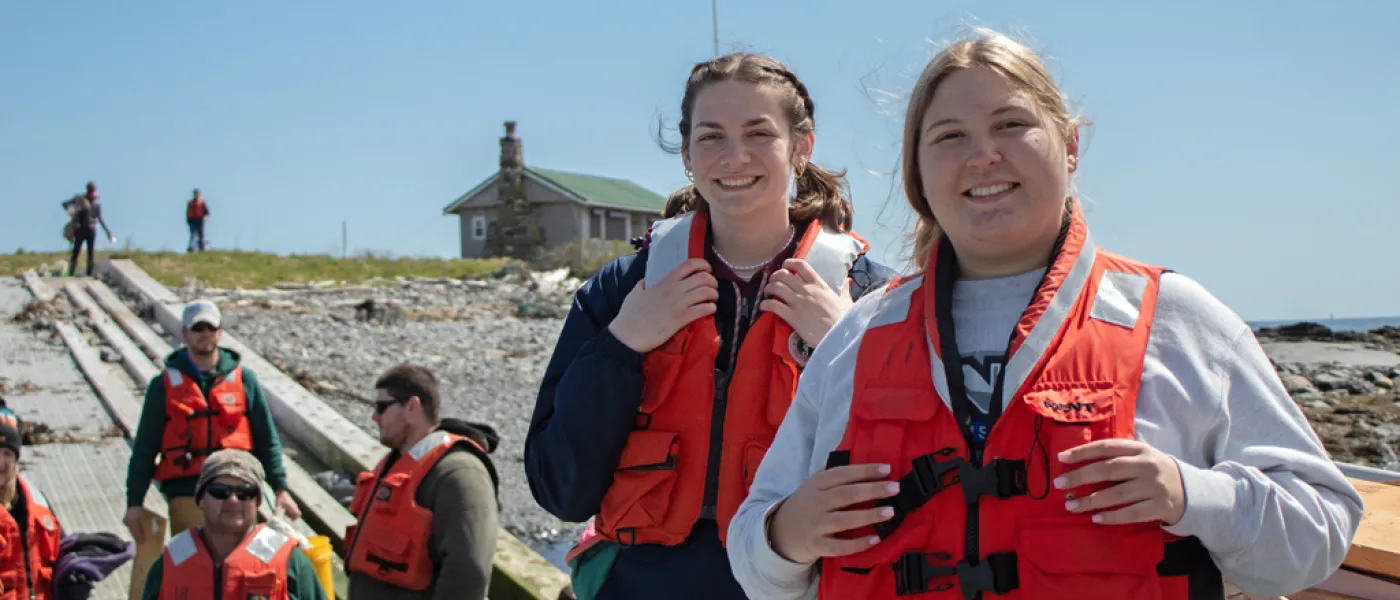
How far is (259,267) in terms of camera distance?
85.0 feet

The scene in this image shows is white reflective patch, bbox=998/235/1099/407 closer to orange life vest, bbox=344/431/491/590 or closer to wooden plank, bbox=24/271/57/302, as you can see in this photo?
orange life vest, bbox=344/431/491/590

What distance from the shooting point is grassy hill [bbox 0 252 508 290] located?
23797mm

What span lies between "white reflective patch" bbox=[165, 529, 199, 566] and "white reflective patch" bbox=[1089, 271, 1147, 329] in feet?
12.7

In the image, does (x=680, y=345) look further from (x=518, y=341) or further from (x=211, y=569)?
(x=518, y=341)

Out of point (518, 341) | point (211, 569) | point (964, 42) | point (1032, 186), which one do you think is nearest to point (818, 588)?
point (1032, 186)

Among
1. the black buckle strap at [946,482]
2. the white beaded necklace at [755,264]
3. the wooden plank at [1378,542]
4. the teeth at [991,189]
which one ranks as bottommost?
the wooden plank at [1378,542]

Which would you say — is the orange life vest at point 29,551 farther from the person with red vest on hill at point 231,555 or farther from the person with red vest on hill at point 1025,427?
the person with red vest on hill at point 1025,427

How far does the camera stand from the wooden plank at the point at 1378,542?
2.16m

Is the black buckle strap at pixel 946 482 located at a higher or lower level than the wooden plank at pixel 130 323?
higher

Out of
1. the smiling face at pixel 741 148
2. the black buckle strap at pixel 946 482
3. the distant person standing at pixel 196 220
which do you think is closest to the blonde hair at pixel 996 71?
the black buckle strap at pixel 946 482

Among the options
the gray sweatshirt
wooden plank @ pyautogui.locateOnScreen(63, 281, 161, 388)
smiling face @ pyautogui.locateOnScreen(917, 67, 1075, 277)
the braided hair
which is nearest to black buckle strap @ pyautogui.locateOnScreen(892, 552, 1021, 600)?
the gray sweatshirt

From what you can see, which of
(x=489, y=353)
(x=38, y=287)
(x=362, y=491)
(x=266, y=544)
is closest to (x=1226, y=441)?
(x=266, y=544)

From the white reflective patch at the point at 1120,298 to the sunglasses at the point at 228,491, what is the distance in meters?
3.82

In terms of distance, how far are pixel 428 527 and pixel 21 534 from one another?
6.22 feet
